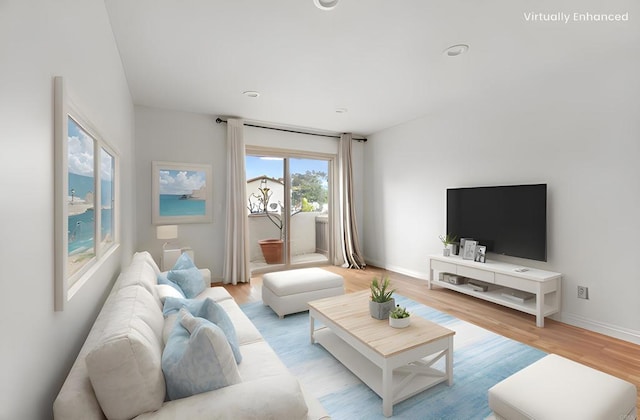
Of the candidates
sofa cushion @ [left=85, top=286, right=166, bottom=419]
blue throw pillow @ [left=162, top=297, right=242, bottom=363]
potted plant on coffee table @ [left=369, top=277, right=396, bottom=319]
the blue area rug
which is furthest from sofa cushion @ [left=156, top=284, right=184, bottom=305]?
potted plant on coffee table @ [left=369, top=277, right=396, bottom=319]

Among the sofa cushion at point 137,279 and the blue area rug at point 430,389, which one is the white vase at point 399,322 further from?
the sofa cushion at point 137,279

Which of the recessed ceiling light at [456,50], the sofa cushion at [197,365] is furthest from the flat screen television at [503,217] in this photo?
the sofa cushion at [197,365]

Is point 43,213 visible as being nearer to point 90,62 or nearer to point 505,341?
point 90,62

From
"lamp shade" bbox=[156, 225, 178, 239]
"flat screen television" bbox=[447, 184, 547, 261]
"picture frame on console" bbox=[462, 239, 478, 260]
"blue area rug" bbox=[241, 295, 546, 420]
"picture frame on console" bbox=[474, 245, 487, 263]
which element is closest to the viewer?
"blue area rug" bbox=[241, 295, 546, 420]

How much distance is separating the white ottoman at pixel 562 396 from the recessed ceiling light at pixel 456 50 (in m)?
2.50

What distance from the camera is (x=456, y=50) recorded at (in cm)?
264

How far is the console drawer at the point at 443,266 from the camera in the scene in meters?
3.87

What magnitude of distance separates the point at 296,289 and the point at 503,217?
266 centimetres

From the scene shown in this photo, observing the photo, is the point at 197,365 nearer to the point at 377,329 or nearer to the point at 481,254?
the point at 377,329

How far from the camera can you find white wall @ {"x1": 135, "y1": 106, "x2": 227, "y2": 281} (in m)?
4.23

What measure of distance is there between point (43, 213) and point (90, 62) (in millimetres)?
1091

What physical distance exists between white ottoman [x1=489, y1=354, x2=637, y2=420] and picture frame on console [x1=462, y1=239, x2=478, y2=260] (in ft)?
7.42

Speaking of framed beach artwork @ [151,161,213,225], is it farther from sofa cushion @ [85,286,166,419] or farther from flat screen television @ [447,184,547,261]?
flat screen television @ [447,184,547,261]

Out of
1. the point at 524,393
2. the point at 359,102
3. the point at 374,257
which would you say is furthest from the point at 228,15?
the point at 374,257
